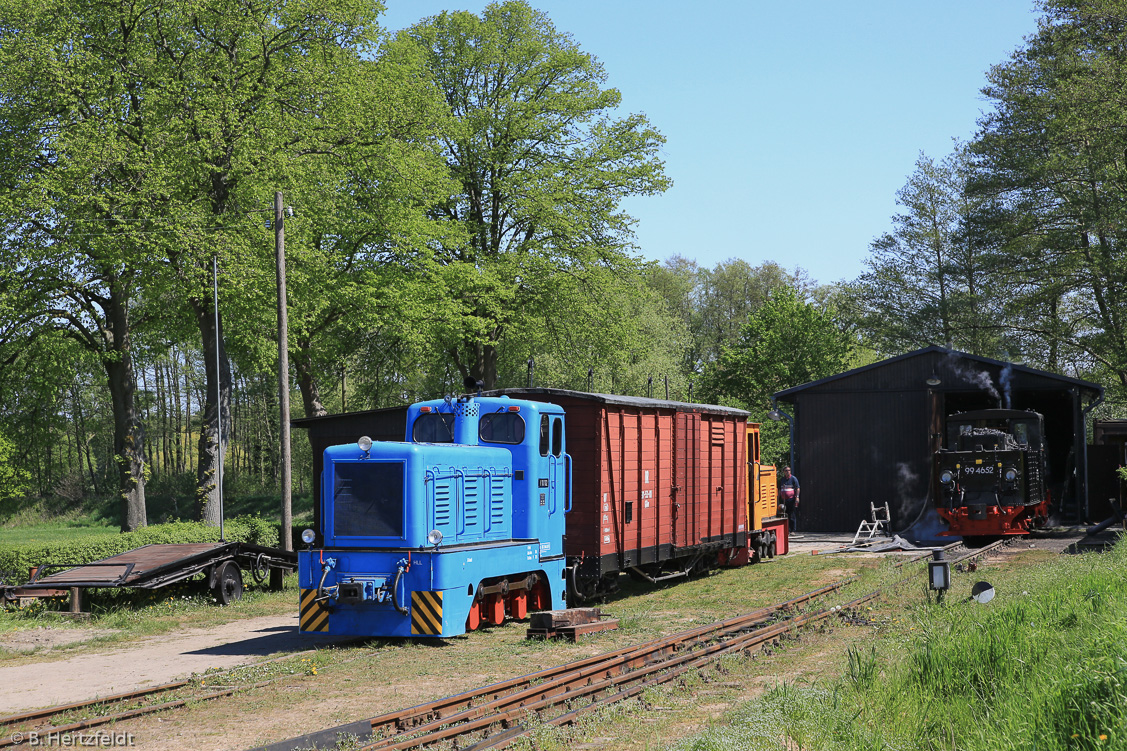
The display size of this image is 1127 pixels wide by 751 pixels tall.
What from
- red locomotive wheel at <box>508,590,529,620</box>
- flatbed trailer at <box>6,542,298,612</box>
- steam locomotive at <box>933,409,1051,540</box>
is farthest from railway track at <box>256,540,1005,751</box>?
steam locomotive at <box>933,409,1051,540</box>

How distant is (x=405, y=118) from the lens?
2900cm

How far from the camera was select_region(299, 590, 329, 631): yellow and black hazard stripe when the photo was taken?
12836 mm

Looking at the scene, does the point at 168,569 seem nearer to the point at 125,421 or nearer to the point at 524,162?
the point at 125,421

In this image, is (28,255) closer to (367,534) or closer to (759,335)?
(367,534)

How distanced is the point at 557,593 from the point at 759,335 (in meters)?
36.5

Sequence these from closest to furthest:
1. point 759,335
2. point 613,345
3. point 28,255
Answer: point 28,255, point 613,345, point 759,335

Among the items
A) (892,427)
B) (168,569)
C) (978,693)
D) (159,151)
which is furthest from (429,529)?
(892,427)

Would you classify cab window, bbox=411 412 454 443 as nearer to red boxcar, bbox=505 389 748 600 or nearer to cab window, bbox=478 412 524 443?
cab window, bbox=478 412 524 443

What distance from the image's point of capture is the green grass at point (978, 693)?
6.34 metres

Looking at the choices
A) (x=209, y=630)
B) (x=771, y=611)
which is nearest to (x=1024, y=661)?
(x=771, y=611)

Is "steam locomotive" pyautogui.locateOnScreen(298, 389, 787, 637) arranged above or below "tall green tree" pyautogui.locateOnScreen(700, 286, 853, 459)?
below

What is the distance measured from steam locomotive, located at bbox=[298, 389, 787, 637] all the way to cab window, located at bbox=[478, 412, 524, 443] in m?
0.02

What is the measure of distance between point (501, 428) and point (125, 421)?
55.1ft

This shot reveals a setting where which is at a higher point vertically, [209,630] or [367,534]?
[367,534]
